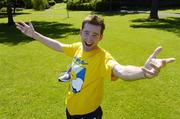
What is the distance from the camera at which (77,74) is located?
436 cm

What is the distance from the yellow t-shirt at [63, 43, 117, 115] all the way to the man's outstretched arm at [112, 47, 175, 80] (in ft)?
0.55

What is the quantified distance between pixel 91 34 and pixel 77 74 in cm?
54

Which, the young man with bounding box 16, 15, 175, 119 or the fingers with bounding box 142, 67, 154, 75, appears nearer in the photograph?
the fingers with bounding box 142, 67, 154, 75

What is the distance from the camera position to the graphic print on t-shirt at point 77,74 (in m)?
4.32

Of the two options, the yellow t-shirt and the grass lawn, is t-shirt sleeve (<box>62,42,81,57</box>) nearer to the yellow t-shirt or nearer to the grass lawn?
the yellow t-shirt

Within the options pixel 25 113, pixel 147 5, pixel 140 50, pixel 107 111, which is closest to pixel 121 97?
pixel 107 111

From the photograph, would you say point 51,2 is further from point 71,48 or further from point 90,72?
point 90,72

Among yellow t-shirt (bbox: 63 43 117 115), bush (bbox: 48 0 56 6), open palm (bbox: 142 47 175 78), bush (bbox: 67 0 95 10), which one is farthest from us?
bush (bbox: 48 0 56 6)

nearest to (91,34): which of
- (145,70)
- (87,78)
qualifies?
(87,78)

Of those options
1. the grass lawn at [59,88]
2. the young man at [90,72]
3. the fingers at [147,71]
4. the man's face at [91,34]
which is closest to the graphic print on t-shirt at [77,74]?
the young man at [90,72]

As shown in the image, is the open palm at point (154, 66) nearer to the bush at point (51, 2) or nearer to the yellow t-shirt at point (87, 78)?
the yellow t-shirt at point (87, 78)

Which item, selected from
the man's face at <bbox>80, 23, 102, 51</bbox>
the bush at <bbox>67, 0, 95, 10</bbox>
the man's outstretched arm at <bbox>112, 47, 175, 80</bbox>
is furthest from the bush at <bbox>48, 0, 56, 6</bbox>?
the man's outstretched arm at <bbox>112, 47, 175, 80</bbox>

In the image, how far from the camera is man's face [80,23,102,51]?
163 inches

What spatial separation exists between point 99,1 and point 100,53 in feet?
152
